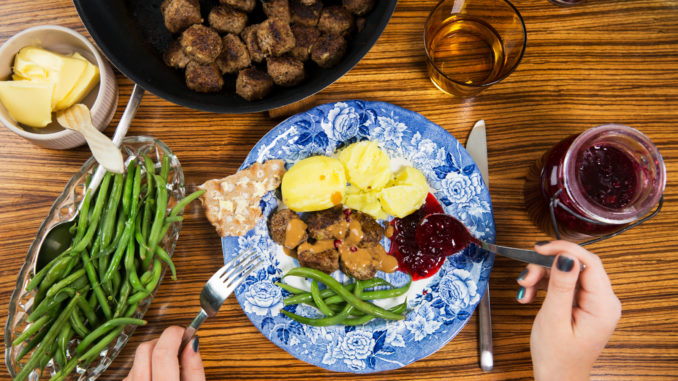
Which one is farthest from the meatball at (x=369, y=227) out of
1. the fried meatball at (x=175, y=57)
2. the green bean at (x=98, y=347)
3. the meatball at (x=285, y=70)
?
the green bean at (x=98, y=347)

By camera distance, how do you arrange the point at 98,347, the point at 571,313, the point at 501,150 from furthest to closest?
the point at 501,150, the point at 98,347, the point at 571,313

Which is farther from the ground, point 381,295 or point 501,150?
point 501,150

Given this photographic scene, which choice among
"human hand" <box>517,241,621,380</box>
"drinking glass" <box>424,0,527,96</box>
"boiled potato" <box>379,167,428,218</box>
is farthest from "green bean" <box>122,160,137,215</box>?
"human hand" <box>517,241,621,380</box>

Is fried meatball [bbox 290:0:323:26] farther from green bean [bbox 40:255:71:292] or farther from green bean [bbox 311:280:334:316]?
green bean [bbox 40:255:71:292]

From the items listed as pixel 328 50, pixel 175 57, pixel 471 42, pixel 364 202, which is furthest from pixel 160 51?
pixel 471 42

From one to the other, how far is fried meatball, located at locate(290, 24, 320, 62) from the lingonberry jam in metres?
0.87

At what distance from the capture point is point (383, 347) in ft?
6.16

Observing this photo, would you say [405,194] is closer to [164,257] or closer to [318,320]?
[318,320]

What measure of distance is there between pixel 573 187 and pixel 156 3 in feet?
6.39

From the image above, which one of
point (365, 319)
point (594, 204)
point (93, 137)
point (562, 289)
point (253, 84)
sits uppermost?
point (253, 84)

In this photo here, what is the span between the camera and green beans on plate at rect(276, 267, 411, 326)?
187 centimetres

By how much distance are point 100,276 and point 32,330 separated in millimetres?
297

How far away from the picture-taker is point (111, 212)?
5.90ft

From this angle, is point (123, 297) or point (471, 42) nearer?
point (123, 297)
